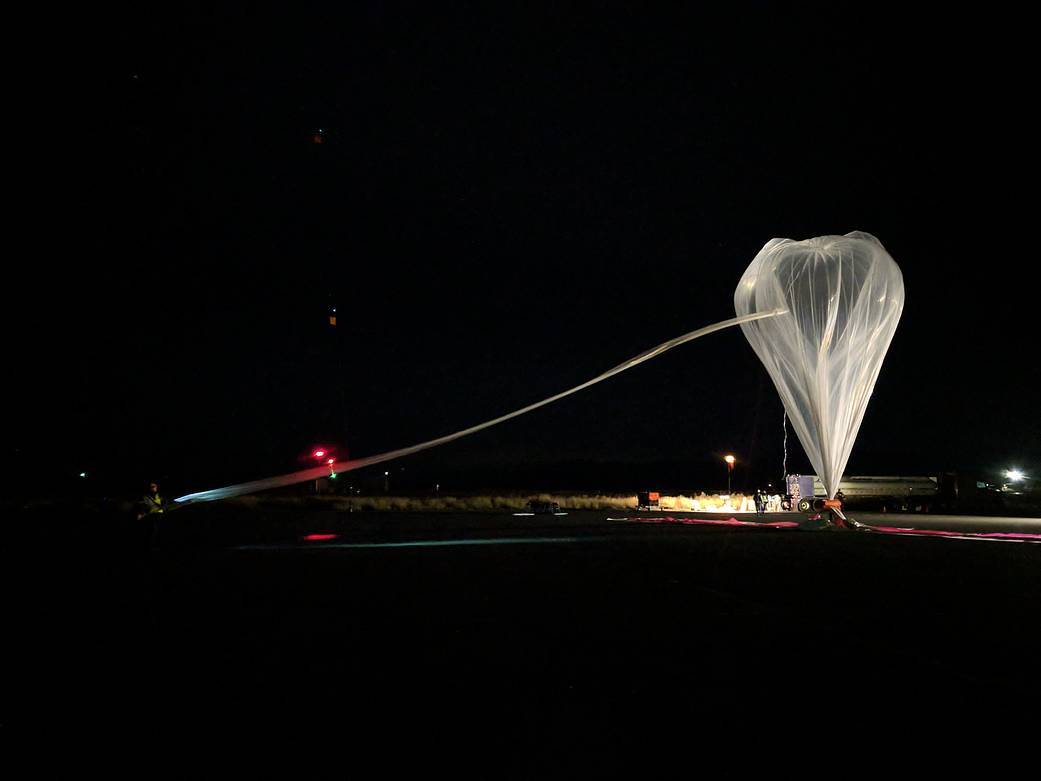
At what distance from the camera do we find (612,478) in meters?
168

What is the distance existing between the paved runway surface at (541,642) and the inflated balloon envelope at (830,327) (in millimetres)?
4155

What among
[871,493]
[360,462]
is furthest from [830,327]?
[871,493]

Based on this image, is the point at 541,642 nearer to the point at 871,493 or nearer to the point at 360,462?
the point at 360,462

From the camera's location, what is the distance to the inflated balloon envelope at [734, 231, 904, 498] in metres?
17.0

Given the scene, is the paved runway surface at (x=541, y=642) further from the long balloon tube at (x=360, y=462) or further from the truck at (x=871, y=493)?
the truck at (x=871, y=493)

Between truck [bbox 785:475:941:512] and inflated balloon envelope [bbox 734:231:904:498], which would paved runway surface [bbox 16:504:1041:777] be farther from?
truck [bbox 785:475:941:512]

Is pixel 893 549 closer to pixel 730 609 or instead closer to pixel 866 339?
pixel 866 339

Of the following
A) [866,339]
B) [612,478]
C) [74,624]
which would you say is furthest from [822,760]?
[612,478]

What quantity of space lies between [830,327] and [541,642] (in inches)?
497

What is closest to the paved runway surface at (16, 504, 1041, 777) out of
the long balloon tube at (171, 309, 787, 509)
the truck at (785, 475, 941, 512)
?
the long balloon tube at (171, 309, 787, 509)

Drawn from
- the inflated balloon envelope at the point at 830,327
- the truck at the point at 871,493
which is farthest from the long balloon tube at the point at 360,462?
the truck at the point at 871,493

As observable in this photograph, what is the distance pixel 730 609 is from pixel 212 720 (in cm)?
534

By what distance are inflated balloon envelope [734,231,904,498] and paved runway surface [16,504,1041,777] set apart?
416 centimetres

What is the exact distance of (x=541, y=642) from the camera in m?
6.62
